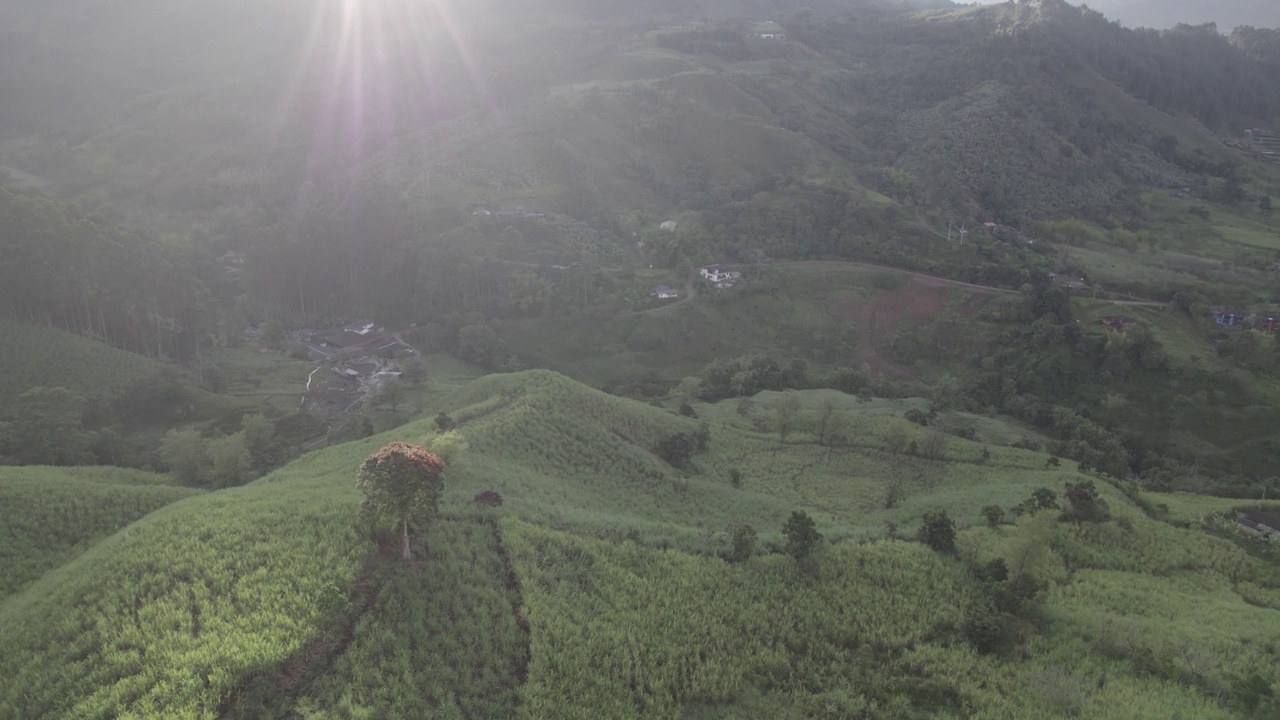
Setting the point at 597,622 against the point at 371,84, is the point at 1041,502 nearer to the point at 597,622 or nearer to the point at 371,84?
the point at 597,622

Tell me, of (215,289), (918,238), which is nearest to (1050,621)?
(918,238)

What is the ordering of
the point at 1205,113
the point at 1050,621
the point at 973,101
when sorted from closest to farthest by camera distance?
the point at 1050,621, the point at 973,101, the point at 1205,113

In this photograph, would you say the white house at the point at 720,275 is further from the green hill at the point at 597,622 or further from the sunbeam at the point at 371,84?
the sunbeam at the point at 371,84

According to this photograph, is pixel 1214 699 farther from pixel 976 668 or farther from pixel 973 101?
pixel 973 101

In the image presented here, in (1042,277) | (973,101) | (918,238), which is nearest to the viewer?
(1042,277)

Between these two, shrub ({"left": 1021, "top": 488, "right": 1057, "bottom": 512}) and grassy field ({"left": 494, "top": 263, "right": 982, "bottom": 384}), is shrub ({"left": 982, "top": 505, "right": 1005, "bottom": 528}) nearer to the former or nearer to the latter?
shrub ({"left": 1021, "top": 488, "right": 1057, "bottom": 512})

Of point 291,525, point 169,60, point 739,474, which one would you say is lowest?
point 739,474

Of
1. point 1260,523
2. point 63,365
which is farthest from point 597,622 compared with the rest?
point 63,365
